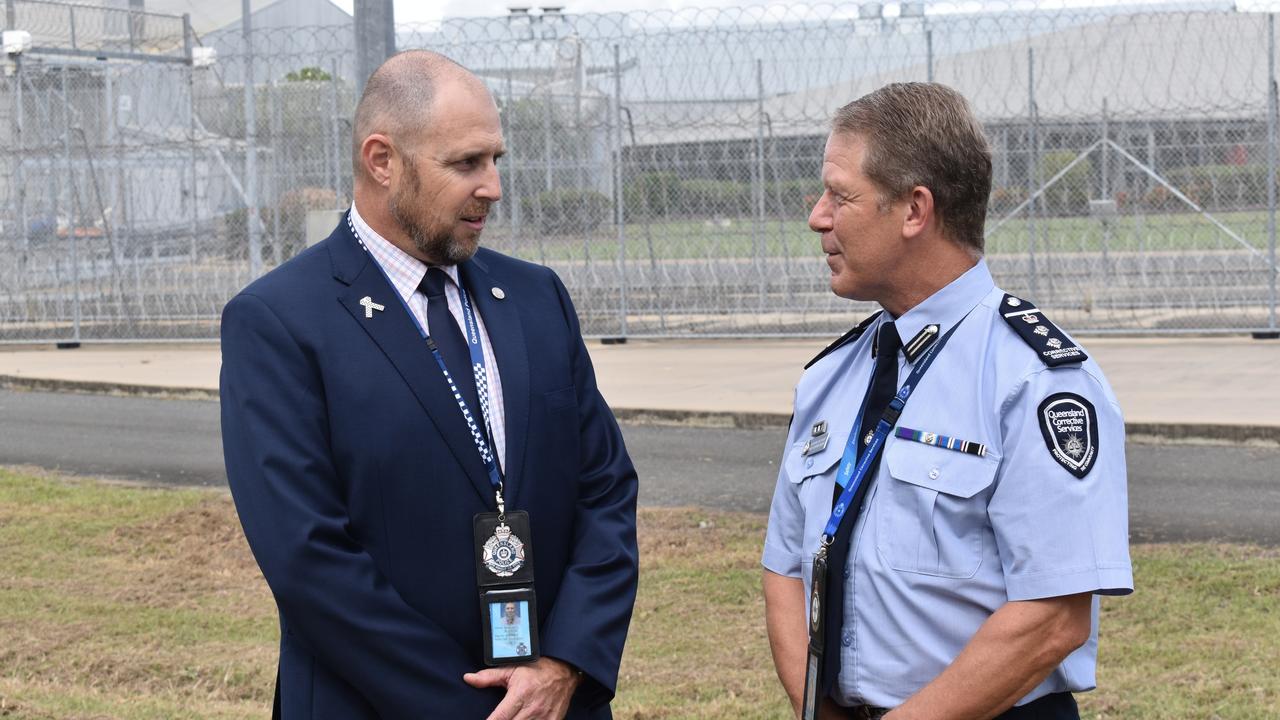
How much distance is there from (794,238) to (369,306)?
1177 centimetres

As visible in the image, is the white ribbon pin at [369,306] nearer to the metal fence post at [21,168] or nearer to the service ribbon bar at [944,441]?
the service ribbon bar at [944,441]

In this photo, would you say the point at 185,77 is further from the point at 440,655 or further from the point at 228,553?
the point at 440,655

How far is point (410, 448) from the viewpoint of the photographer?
283cm

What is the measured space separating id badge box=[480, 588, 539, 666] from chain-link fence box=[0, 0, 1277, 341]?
11732 millimetres

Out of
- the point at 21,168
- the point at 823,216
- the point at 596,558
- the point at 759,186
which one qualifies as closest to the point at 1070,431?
the point at 823,216

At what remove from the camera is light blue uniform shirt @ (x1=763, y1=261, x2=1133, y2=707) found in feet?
7.77

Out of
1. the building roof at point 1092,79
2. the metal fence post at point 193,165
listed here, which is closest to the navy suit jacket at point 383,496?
the building roof at point 1092,79

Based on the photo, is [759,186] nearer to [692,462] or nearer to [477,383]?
[692,462]

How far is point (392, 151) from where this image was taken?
2.97 m

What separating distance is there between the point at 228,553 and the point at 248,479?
4.82m

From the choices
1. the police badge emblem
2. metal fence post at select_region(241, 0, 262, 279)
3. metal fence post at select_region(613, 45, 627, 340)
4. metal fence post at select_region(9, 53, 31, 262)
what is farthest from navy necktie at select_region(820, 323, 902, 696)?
metal fence post at select_region(9, 53, 31, 262)

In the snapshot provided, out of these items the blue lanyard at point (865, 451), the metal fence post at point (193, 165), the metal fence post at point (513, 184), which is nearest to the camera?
the blue lanyard at point (865, 451)

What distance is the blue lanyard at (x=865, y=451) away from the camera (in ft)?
8.35

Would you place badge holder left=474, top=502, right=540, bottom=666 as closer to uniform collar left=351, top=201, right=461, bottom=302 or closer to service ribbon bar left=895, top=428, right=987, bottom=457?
uniform collar left=351, top=201, right=461, bottom=302
